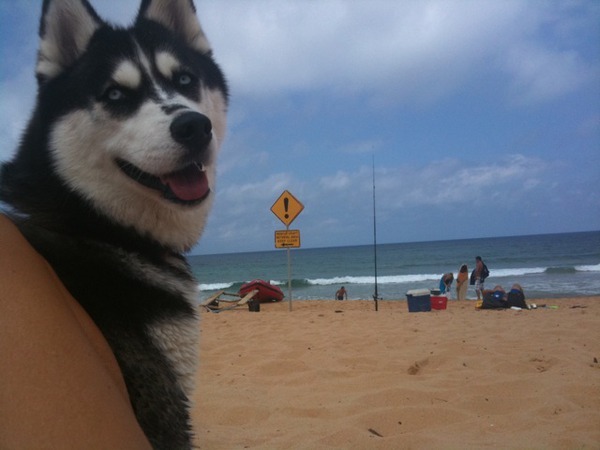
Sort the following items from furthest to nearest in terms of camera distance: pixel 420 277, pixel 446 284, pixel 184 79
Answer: pixel 420 277
pixel 446 284
pixel 184 79

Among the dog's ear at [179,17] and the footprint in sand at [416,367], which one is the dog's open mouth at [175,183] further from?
the footprint in sand at [416,367]

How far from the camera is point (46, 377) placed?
638 mm

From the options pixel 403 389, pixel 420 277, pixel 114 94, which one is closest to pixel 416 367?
pixel 403 389

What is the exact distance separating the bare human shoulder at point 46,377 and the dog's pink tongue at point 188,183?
0.66 m

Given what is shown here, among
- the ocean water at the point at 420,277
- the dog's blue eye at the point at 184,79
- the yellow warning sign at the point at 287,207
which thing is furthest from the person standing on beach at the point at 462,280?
the dog's blue eye at the point at 184,79

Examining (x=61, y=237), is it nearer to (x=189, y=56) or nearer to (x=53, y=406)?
(x=53, y=406)

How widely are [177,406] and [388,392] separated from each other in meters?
2.19

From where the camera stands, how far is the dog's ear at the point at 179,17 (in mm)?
1631

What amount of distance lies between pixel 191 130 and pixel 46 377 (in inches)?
33.5

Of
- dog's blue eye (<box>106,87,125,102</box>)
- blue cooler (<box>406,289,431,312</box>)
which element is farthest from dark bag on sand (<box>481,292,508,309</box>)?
dog's blue eye (<box>106,87,125,102</box>)

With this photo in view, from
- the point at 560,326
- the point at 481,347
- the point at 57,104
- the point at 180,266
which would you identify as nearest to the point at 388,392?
the point at 481,347

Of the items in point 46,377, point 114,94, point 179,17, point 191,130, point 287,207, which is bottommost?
point 46,377

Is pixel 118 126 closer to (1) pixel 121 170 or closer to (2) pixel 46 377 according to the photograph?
(1) pixel 121 170

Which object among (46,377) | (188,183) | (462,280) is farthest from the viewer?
(462,280)
